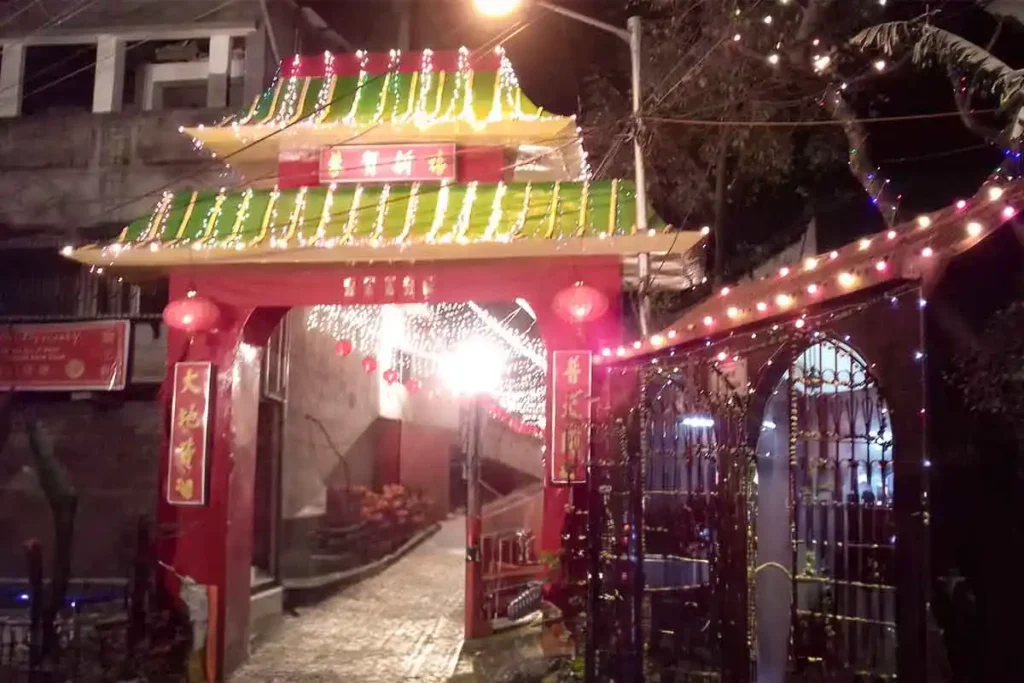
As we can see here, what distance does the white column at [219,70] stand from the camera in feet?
43.8

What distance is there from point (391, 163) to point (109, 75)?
578 centimetres

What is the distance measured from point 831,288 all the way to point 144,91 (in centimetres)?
1177

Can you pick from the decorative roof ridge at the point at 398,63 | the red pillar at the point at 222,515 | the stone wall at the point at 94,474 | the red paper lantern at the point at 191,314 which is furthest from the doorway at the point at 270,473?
the decorative roof ridge at the point at 398,63

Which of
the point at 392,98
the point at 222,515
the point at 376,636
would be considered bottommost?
the point at 376,636

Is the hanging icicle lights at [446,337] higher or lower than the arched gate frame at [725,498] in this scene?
higher

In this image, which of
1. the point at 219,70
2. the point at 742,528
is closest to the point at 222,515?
the point at 742,528

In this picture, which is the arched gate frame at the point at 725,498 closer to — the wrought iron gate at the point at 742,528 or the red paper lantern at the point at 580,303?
the wrought iron gate at the point at 742,528

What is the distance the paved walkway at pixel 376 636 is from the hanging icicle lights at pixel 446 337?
10.8 feet

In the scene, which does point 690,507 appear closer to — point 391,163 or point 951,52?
point 951,52

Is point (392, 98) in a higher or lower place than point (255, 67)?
lower

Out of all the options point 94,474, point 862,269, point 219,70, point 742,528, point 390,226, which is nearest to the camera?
point 862,269

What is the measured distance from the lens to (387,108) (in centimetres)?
1066

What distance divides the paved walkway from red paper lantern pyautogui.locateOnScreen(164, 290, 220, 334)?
12.6 feet

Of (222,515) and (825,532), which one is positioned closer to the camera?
(825,532)
